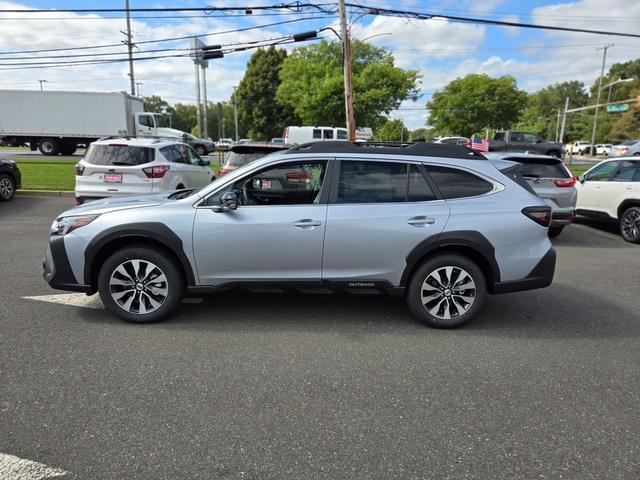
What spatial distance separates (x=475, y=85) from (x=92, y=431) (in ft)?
164

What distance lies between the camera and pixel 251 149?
920 centimetres

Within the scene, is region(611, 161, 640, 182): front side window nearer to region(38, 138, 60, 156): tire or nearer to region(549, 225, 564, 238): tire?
region(549, 225, 564, 238): tire

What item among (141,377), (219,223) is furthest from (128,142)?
(141,377)

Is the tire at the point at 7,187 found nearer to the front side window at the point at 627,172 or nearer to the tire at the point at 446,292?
the tire at the point at 446,292

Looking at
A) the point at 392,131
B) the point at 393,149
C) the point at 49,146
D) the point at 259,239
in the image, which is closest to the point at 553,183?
the point at 393,149

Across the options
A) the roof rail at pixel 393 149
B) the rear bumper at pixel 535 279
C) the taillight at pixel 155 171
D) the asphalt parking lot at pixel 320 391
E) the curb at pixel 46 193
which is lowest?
the asphalt parking lot at pixel 320 391

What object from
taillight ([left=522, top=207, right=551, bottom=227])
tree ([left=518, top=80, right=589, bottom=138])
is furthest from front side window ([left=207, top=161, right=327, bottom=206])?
tree ([left=518, top=80, right=589, bottom=138])

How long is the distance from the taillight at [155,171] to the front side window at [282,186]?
15.4ft

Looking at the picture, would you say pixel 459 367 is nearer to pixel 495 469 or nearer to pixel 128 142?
pixel 495 469

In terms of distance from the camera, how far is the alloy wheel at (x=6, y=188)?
36.4 ft

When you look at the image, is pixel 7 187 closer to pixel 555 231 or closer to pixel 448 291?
pixel 448 291

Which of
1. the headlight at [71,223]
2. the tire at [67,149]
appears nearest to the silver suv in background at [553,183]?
the headlight at [71,223]

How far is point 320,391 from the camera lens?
324 centimetres

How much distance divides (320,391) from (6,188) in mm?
11228
